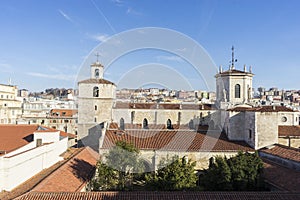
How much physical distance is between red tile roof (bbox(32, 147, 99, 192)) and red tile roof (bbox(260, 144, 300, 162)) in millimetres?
14228

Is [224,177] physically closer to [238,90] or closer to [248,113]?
[248,113]

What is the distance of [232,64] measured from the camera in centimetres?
3275

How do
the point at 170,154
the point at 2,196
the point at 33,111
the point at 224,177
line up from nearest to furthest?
the point at 2,196
the point at 224,177
the point at 170,154
the point at 33,111

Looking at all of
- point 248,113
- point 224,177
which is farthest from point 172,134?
point 224,177

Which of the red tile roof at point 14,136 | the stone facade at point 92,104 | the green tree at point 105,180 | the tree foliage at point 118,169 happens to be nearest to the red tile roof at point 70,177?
the green tree at point 105,180

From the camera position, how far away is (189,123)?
3450cm

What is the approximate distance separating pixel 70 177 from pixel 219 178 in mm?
9210

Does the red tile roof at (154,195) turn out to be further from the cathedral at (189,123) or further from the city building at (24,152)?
the cathedral at (189,123)

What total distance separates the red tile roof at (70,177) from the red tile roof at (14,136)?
463cm

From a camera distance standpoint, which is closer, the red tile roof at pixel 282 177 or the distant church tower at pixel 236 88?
the red tile roof at pixel 282 177

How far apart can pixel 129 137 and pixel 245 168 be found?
11523 millimetres

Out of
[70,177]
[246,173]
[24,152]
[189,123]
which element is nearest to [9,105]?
[189,123]

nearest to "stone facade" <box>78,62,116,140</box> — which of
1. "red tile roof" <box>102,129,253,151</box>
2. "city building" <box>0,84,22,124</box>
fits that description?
"red tile roof" <box>102,129,253,151</box>

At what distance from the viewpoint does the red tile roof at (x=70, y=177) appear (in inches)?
536
